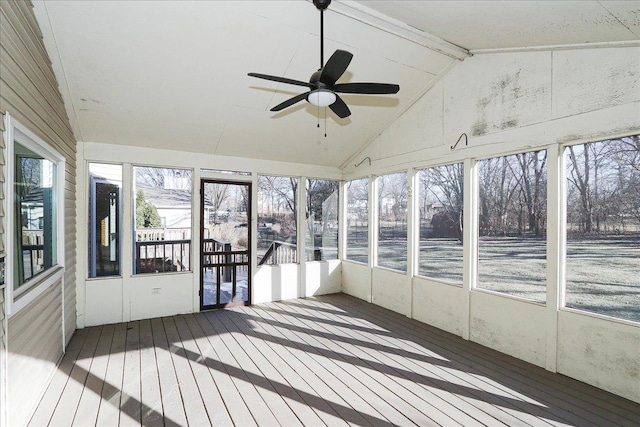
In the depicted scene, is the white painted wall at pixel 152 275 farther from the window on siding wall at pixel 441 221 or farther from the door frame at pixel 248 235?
the window on siding wall at pixel 441 221

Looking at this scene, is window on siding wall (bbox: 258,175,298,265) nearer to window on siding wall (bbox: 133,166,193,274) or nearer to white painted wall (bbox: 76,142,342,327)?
white painted wall (bbox: 76,142,342,327)

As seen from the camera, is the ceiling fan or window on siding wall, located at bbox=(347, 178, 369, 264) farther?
window on siding wall, located at bbox=(347, 178, 369, 264)

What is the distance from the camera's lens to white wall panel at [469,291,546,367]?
3.36 m

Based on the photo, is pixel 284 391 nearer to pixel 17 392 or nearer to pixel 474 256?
pixel 17 392

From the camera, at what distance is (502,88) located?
373cm

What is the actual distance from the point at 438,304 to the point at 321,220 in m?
2.74

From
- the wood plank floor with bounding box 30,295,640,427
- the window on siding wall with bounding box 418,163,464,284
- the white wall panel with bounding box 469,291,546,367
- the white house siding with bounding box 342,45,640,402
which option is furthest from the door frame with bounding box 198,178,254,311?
the white wall panel with bounding box 469,291,546,367

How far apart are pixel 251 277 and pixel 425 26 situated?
4414mm

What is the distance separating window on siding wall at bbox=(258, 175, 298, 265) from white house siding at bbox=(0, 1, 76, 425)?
9.10 ft

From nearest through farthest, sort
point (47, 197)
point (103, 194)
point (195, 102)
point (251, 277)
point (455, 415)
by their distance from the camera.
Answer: point (455, 415), point (47, 197), point (195, 102), point (103, 194), point (251, 277)

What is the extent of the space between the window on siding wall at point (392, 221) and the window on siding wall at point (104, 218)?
13.5 ft

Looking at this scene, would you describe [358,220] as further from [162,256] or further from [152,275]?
[152,275]

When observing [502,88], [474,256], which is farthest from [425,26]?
[474,256]

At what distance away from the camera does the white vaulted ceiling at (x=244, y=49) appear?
8.84ft
